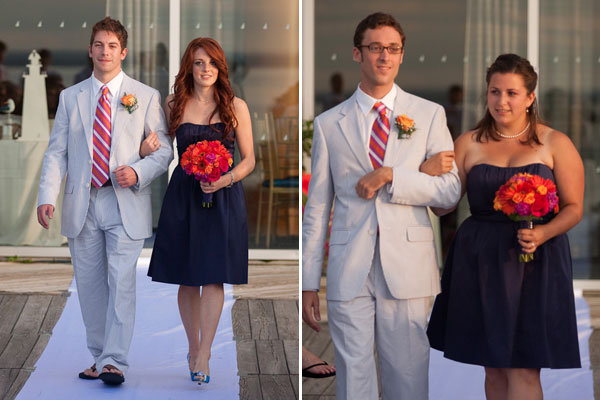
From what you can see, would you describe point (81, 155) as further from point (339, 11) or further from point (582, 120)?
point (582, 120)

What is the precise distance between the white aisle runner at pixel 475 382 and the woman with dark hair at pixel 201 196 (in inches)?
45.8

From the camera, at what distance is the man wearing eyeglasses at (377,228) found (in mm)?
3197

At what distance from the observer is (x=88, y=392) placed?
158 inches

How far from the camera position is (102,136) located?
3.91m

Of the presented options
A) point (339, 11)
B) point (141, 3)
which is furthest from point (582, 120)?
point (141, 3)

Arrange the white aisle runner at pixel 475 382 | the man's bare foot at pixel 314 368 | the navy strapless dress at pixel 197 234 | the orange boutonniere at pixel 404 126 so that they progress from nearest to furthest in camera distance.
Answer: the orange boutonniere at pixel 404 126 < the navy strapless dress at pixel 197 234 < the man's bare foot at pixel 314 368 < the white aisle runner at pixel 475 382

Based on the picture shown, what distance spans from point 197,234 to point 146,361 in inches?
25.3

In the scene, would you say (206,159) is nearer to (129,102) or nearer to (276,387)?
(129,102)

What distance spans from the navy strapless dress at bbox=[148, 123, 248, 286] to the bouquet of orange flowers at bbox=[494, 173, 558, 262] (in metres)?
1.33

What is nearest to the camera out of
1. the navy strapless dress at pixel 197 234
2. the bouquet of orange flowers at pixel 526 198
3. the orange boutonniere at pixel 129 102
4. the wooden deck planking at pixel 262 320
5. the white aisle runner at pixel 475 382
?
the bouquet of orange flowers at pixel 526 198

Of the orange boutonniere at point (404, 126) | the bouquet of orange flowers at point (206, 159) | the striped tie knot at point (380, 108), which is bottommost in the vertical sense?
the bouquet of orange flowers at point (206, 159)

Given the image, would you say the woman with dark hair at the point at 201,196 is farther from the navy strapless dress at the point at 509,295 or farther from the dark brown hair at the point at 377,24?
the navy strapless dress at the point at 509,295

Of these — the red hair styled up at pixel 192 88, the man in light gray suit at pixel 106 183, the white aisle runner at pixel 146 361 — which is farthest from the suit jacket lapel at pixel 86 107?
the white aisle runner at pixel 146 361

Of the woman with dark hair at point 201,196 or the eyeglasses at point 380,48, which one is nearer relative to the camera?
the eyeglasses at point 380,48
